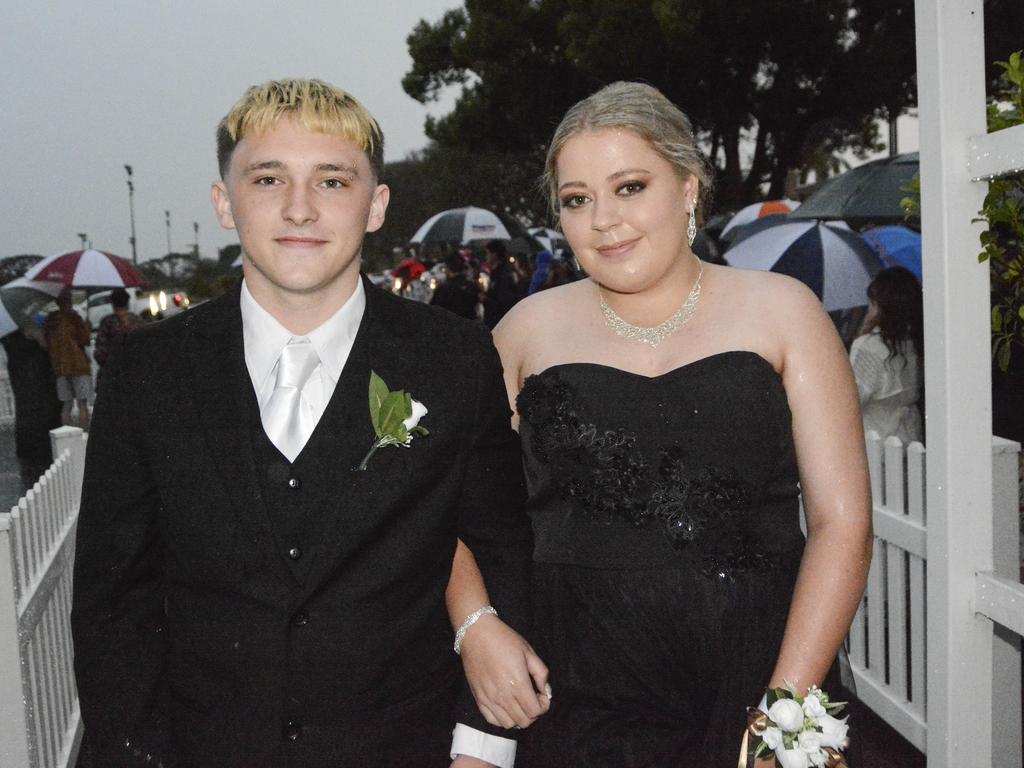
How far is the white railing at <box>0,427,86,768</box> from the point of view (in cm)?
328

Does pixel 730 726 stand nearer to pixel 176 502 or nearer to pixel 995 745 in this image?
pixel 176 502

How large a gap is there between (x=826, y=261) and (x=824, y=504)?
19.8 feet

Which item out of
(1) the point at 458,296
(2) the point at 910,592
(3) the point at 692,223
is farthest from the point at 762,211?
(3) the point at 692,223

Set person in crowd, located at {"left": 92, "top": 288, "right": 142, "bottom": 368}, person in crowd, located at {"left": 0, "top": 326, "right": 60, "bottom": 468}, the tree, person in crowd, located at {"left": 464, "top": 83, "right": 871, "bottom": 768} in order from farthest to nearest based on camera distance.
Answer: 1. the tree
2. person in crowd, located at {"left": 92, "top": 288, "right": 142, "bottom": 368}
3. person in crowd, located at {"left": 0, "top": 326, "right": 60, "bottom": 468}
4. person in crowd, located at {"left": 464, "top": 83, "right": 871, "bottom": 768}

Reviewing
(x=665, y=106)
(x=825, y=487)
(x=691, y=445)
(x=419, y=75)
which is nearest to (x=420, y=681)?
(x=691, y=445)

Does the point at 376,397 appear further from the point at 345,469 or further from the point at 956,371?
the point at 956,371

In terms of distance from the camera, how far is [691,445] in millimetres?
2557

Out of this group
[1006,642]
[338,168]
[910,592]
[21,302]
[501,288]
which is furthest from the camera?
[501,288]

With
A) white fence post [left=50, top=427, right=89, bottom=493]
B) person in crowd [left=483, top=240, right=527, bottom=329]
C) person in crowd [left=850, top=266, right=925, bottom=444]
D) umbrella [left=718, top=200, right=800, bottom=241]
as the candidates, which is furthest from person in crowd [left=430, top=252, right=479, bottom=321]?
white fence post [left=50, top=427, right=89, bottom=493]

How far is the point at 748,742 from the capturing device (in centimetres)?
227

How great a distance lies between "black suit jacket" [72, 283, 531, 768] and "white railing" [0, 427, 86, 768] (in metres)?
1.36

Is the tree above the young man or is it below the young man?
above

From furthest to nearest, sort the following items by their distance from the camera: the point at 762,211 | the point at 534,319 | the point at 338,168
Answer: the point at 762,211 < the point at 534,319 < the point at 338,168

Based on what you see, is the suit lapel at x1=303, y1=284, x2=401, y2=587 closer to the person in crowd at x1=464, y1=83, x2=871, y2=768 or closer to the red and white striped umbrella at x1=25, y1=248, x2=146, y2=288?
the person in crowd at x1=464, y1=83, x2=871, y2=768
